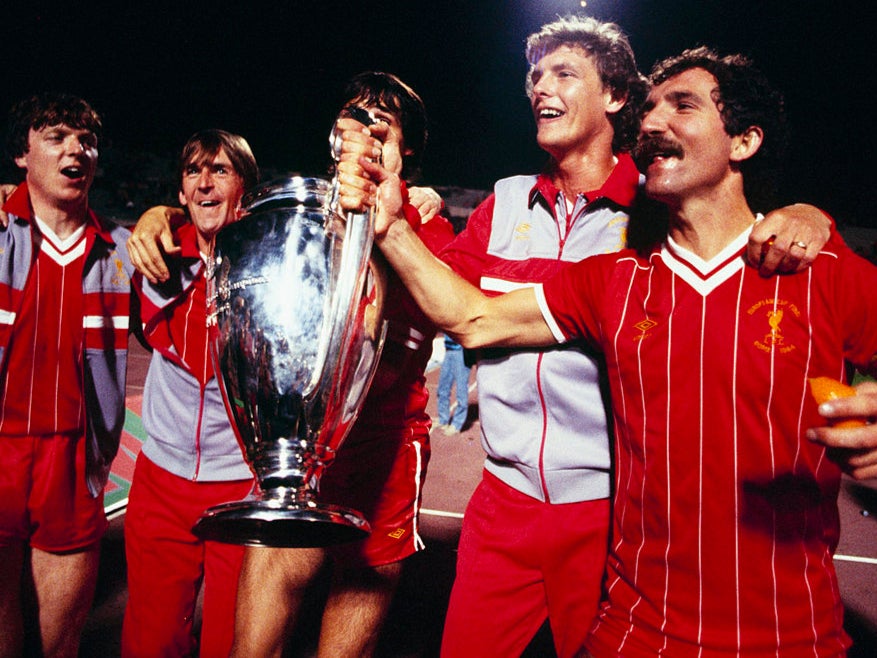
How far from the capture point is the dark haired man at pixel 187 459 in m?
2.42

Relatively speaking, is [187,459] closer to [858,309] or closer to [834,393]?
[834,393]

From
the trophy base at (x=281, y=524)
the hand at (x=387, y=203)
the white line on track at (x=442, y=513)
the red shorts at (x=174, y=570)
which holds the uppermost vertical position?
the hand at (x=387, y=203)

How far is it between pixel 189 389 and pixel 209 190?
801 mm

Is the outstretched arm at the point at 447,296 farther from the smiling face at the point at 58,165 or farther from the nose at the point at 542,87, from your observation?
the smiling face at the point at 58,165

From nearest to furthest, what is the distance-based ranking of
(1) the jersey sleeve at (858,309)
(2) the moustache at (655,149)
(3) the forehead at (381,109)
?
1. (1) the jersey sleeve at (858,309)
2. (2) the moustache at (655,149)
3. (3) the forehead at (381,109)

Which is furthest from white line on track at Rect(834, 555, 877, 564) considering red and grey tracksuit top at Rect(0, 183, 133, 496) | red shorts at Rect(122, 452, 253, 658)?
red and grey tracksuit top at Rect(0, 183, 133, 496)

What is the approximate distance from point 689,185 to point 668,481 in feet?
2.74

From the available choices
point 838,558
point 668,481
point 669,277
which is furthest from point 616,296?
point 838,558

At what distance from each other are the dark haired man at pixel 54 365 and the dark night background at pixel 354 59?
23.2 ft

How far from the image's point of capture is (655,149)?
6.03ft

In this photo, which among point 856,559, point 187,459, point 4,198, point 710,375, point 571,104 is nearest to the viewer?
point 710,375

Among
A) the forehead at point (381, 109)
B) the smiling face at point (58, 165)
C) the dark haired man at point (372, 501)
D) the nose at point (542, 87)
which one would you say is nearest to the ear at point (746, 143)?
the nose at point (542, 87)

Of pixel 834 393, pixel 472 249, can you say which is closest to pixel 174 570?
pixel 472 249

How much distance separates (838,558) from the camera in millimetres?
4977
